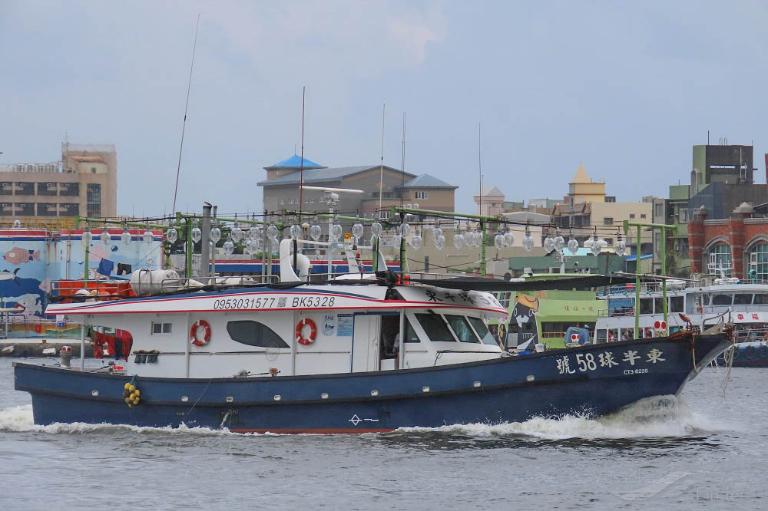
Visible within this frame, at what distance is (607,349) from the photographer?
103 feet

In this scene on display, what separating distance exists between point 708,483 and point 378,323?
28.9 ft

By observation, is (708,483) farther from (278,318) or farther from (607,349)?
(278,318)

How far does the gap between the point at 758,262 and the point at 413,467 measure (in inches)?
2978

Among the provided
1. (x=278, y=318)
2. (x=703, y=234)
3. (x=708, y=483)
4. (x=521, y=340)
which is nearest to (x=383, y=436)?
(x=278, y=318)

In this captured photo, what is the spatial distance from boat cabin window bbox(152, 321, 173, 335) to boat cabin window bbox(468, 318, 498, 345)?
715 cm

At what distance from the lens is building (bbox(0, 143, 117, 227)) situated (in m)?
155

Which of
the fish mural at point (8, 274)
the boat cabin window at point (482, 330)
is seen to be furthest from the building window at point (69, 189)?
the boat cabin window at point (482, 330)

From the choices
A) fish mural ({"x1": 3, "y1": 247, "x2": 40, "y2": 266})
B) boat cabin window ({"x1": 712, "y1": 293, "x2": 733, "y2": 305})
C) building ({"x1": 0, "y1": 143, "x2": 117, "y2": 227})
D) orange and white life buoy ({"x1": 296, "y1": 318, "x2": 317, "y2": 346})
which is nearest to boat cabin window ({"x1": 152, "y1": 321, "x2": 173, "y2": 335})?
orange and white life buoy ({"x1": 296, "y1": 318, "x2": 317, "y2": 346})

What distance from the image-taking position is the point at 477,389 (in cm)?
3141

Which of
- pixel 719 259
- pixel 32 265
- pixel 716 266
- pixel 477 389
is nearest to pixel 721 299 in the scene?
pixel 716 266

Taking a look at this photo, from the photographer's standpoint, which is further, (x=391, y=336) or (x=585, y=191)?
(x=585, y=191)

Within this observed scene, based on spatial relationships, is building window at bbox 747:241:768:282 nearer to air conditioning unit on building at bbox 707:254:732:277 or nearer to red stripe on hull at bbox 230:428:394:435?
air conditioning unit on building at bbox 707:254:732:277

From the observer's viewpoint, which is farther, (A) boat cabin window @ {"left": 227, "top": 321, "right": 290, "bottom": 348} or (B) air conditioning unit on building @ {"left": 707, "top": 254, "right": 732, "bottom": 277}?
(B) air conditioning unit on building @ {"left": 707, "top": 254, "right": 732, "bottom": 277}

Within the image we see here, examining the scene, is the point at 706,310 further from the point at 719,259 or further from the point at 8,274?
the point at 8,274
